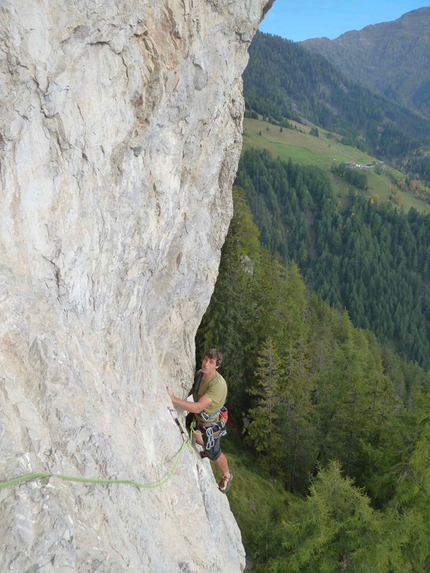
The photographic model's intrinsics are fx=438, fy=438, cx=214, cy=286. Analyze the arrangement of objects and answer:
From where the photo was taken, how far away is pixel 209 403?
30.1ft

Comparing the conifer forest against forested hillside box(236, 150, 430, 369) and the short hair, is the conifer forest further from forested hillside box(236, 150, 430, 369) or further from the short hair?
forested hillside box(236, 150, 430, 369)

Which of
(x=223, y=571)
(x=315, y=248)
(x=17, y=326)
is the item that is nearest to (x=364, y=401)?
(x=223, y=571)

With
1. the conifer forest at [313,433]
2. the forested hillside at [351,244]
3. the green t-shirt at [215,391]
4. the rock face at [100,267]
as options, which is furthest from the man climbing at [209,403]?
the forested hillside at [351,244]

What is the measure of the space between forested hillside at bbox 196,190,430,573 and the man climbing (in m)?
8.24

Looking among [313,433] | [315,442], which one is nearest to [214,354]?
[313,433]

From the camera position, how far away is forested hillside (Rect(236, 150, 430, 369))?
126 metres

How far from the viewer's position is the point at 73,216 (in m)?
6.88

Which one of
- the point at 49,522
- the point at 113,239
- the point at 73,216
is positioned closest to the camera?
the point at 49,522

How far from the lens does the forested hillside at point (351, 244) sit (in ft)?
414

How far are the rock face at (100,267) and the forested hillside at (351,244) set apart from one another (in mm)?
115100

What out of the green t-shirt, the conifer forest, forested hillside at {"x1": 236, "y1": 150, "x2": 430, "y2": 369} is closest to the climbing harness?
the green t-shirt

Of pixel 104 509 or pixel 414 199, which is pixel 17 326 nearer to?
pixel 104 509

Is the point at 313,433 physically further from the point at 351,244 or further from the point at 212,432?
the point at 351,244

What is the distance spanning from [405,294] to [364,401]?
12281 centimetres
